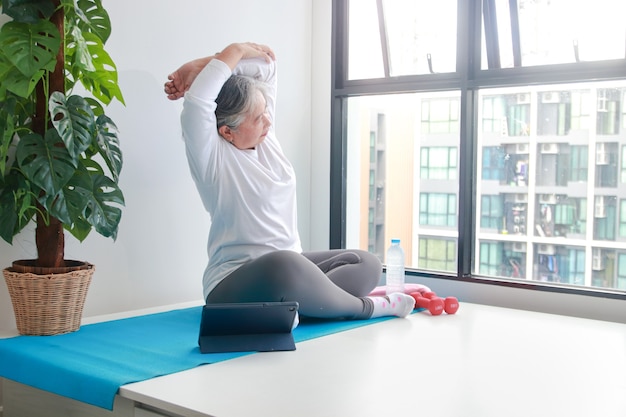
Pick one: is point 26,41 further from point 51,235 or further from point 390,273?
point 390,273

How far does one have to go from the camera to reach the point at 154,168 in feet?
9.36

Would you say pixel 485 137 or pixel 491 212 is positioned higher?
pixel 485 137

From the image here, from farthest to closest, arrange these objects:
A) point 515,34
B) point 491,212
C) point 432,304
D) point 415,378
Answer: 1. point 491,212
2. point 515,34
3. point 432,304
4. point 415,378

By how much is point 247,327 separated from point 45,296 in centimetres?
64

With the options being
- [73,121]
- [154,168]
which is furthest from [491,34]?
[73,121]

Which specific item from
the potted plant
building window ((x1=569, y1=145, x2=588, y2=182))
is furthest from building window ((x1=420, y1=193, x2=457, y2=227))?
the potted plant

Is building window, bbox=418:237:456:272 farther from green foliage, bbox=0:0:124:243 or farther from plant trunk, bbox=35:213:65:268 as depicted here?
plant trunk, bbox=35:213:65:268

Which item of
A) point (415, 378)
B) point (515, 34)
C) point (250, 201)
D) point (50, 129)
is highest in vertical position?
point (515, 34)

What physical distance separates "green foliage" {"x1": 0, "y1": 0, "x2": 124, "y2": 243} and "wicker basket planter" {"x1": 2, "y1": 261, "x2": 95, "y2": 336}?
0.45 feet

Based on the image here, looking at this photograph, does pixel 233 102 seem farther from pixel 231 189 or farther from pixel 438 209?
pixel 438 209

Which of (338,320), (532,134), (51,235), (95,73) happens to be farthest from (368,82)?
(51,235)

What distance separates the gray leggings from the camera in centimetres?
229

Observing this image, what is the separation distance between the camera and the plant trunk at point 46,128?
2.14 m

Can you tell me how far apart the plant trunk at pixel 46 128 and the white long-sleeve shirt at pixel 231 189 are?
1.38ft
